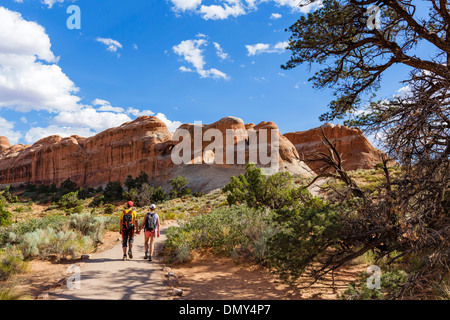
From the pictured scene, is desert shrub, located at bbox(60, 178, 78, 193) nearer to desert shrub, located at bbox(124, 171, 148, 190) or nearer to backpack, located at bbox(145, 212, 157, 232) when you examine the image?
desert shrub, located at bbox(124, 171, 148, 190)

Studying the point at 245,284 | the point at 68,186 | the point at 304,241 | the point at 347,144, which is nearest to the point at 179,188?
the point at 245,284

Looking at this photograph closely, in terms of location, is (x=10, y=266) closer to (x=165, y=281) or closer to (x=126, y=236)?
(x=126, y=236)

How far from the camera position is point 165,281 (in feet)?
20.5

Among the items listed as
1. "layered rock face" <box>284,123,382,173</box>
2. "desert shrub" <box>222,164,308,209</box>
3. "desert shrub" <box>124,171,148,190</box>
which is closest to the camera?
"desert shrub" <box>222,164,308,209</box>

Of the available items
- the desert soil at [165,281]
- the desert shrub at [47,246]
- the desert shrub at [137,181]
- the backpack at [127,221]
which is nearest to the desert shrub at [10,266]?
the desert soil at [165,281]

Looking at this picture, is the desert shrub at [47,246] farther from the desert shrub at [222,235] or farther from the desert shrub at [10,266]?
the desert shrub at [222,235]

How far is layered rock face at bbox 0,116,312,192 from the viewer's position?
3972 centimetres

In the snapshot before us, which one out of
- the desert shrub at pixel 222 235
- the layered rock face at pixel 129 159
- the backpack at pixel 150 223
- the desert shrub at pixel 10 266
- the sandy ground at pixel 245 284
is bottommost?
the sandy ground at pixel 245 284

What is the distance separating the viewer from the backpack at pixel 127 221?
8195mm

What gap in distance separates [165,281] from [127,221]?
8.98ft

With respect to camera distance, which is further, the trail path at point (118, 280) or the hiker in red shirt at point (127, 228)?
the hiker in red shirt at point (127, 228)

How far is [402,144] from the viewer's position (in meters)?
4.86

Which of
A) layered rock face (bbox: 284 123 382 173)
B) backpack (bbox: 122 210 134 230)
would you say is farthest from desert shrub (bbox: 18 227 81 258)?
layered rock face (bbox: 284 123 382 173)
